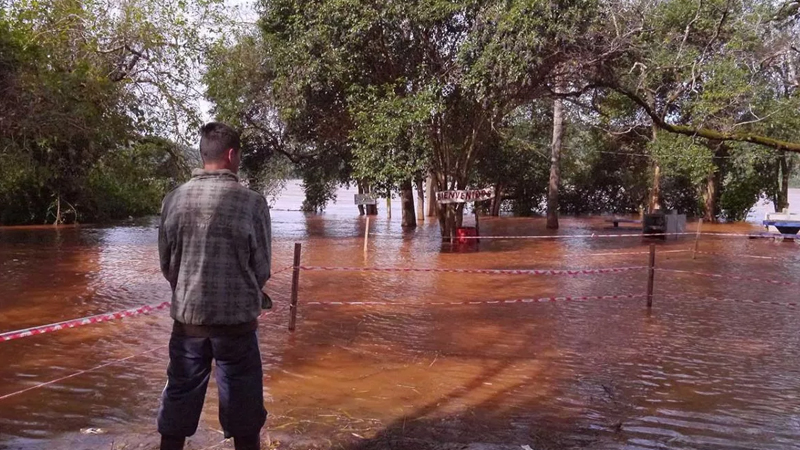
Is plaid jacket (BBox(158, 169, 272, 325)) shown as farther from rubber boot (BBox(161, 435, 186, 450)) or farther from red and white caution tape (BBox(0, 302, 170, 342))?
red and white caution tape (BBox(0, 302, 170, 342))

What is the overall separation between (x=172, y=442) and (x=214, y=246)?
1.06 meters

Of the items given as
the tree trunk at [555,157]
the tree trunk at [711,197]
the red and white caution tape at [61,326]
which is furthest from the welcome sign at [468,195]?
the tree trunk at [711,197]

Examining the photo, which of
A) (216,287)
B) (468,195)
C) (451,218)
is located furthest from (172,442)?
(451,218)

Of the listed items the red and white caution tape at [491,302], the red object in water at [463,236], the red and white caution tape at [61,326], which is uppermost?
the red object in water at [463,236]

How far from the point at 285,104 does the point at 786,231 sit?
1755 centimetres

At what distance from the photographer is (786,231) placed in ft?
75.4

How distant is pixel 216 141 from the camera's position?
3365 millimetres

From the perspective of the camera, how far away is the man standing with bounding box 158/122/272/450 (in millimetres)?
3234

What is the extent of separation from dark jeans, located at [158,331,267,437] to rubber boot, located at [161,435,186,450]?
0.03 meters

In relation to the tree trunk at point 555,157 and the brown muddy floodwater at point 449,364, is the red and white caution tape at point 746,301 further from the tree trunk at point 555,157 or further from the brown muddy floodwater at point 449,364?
the tree trunk at point 555,157

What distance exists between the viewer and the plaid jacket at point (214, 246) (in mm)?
3227

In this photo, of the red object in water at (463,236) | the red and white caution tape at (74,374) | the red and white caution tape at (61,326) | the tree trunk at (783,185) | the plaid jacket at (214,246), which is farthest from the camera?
the tree trunk at (783,185)

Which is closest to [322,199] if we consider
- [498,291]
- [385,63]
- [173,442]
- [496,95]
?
[385,63]

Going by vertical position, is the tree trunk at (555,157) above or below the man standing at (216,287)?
above
